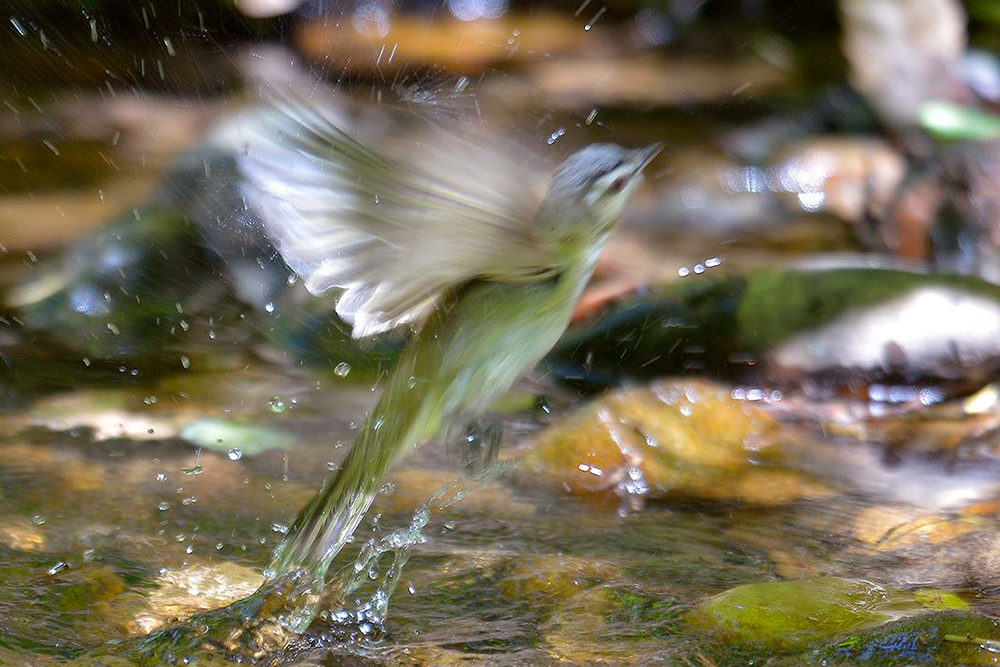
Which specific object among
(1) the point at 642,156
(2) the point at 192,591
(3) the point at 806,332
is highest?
(3) the point at 806,332

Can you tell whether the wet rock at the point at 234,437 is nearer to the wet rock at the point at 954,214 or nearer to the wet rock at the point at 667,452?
the wet rock at the point at 667,452

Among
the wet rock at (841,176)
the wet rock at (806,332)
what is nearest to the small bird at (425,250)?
the wet rock at (806,332)

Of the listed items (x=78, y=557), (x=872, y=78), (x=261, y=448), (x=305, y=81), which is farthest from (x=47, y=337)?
(x=872, y=78)

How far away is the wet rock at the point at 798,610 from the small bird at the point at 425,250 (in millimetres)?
640

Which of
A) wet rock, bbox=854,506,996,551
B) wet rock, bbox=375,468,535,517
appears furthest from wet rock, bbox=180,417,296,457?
wet rock, bbox=854,506,996,551

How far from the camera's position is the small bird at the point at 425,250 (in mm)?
2078

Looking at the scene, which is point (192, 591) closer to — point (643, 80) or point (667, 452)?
point (667, 452)

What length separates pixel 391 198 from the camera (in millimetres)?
2109

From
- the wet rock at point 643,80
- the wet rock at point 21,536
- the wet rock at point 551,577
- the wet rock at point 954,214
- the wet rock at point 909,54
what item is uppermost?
the wet rock at point 643,80

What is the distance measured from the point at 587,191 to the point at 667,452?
73.4 inches

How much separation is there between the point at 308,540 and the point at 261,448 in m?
1.60

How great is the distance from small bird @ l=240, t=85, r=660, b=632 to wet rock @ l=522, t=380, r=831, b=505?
1127 mm

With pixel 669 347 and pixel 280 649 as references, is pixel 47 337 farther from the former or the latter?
pixel 280 649

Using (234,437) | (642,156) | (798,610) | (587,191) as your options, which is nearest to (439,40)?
(234,437)
